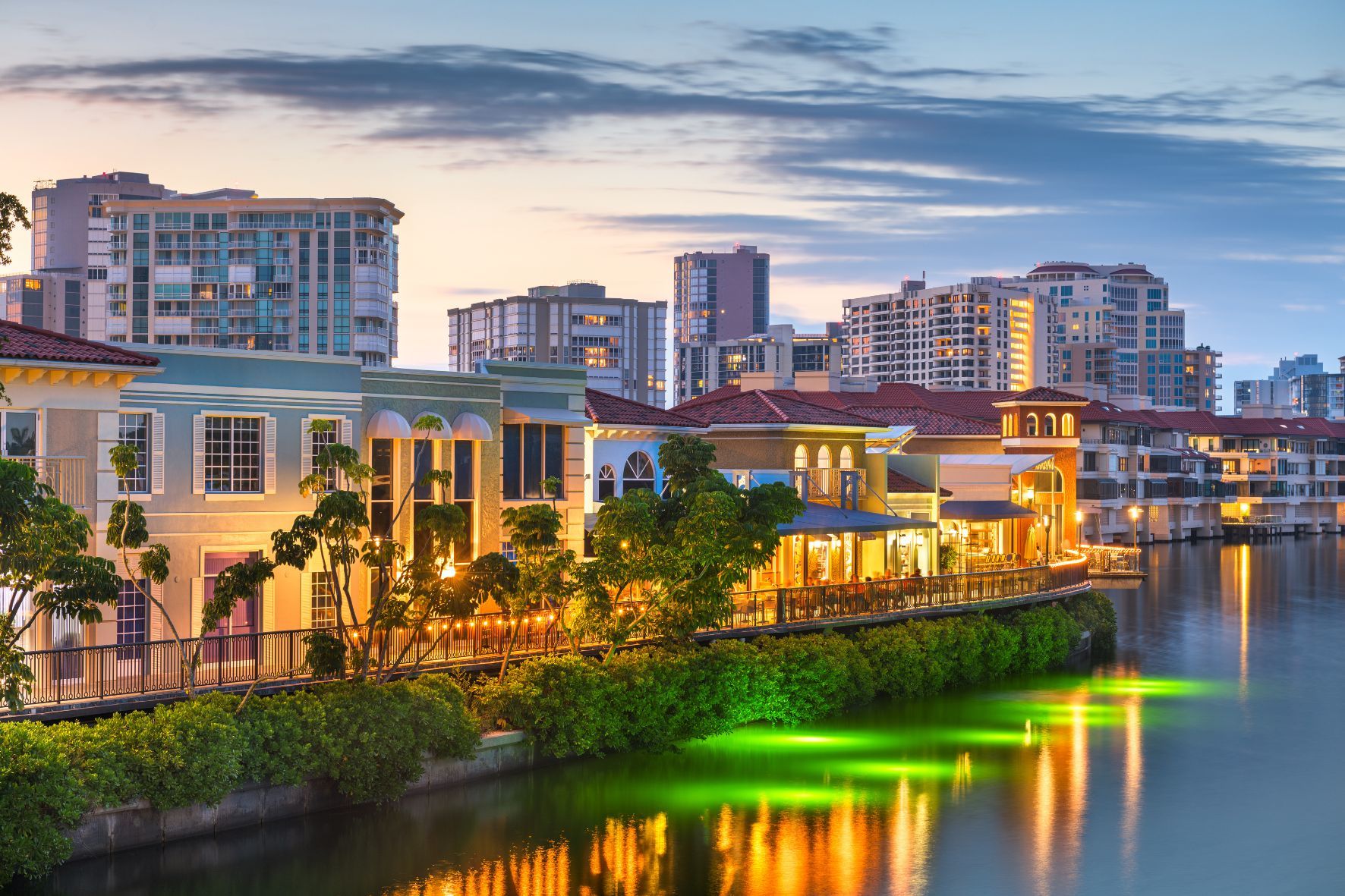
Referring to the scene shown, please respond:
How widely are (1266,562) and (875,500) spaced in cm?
6906

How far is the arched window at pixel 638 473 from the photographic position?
5225cm

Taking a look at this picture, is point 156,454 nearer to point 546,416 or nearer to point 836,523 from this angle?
point 546,416

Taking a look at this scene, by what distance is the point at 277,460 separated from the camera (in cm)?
3972

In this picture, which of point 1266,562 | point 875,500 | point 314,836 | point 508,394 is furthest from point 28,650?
point 1266,562

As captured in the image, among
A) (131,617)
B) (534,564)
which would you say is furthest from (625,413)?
(131,617)

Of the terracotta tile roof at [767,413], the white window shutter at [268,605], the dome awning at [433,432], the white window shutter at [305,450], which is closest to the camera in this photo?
the white window shutter at [268,605]

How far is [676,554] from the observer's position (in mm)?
41000

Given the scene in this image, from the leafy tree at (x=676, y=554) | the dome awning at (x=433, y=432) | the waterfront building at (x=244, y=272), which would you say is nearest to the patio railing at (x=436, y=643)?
the leafy tree at (x=676, y=554)

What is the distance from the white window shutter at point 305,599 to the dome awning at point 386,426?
434 centimetres

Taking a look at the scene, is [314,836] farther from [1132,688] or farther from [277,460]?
[1132,688]

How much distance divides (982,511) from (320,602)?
34136 millimetres

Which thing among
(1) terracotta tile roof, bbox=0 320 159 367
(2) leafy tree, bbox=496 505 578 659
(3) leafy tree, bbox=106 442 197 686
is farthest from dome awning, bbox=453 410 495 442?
(3) leafy tree, bbox=106 442 197 686

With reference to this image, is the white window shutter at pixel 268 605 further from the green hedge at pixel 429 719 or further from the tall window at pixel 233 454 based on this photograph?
the green hedge at pixel 429 719

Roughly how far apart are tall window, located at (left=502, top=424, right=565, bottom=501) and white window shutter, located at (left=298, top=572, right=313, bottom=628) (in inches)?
317
